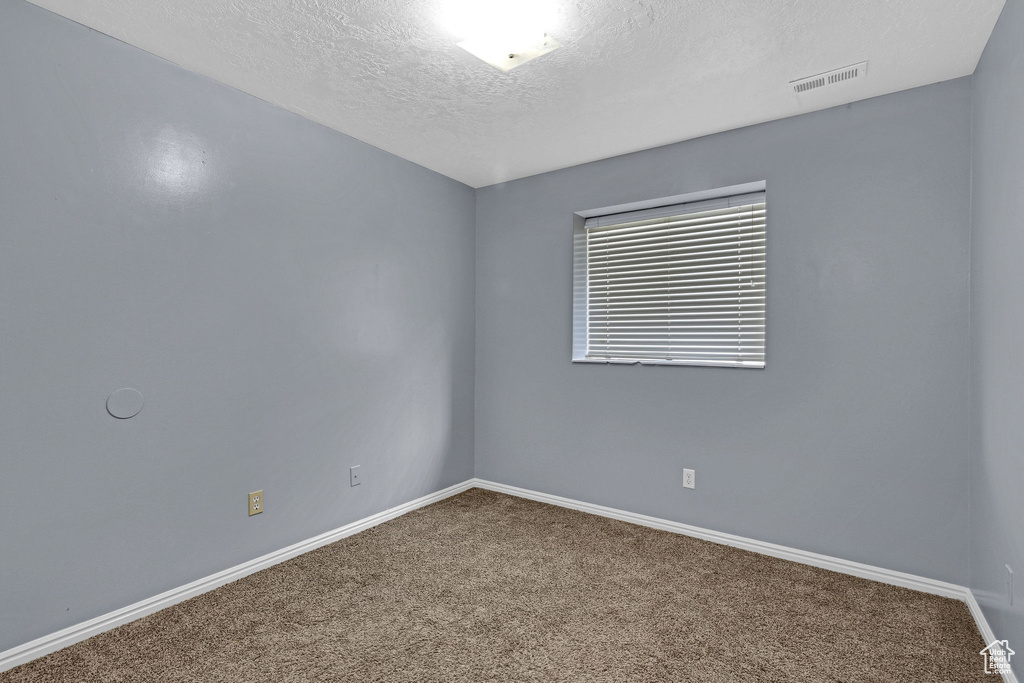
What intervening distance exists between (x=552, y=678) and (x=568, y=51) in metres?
2.42

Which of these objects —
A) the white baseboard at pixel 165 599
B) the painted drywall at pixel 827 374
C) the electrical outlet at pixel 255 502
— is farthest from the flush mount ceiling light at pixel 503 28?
the white baseboard at pixel 165 599

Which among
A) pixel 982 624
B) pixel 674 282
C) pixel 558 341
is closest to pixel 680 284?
pixel 674 282

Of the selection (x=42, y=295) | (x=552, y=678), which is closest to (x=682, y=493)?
(x=552, y=678)

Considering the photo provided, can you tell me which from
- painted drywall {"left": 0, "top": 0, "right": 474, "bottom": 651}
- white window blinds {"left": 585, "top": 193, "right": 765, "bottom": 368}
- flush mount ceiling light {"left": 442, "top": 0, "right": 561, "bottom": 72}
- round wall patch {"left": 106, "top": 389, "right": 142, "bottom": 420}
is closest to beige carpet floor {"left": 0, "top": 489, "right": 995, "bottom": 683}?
painted drywall {"left": 0, "top": 0, "right": 474, "bottom": 651}

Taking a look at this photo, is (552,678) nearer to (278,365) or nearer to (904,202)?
(278,365)

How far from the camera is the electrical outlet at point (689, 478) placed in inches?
117

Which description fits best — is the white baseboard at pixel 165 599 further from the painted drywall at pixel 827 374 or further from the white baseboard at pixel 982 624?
the white baseboard at pixel 982 624

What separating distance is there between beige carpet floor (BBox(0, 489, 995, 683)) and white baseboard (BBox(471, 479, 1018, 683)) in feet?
0.18

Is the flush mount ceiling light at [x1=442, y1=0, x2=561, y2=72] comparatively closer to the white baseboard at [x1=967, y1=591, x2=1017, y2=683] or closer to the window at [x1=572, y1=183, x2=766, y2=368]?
the window at [x1=572, y1=183, x2=766, y2=368]

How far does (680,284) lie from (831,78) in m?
1.26

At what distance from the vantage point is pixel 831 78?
2289 millimetres

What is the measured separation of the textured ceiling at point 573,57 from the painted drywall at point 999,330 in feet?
0.83

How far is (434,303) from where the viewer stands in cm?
361

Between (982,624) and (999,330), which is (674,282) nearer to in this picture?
(999,330)
